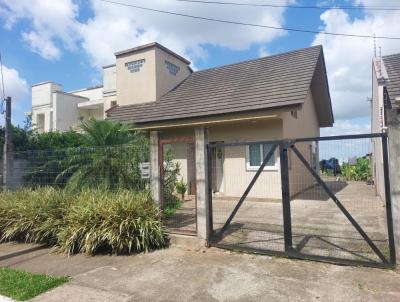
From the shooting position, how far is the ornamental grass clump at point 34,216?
24.6 feet

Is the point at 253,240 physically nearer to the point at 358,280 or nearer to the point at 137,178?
the point at 358,280

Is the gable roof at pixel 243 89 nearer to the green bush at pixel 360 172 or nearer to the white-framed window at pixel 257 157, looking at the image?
the white-framed window at pixel 257 157

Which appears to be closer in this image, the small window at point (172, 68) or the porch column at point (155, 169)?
the porch column at point (155, 169)

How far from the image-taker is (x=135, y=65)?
1794 cm

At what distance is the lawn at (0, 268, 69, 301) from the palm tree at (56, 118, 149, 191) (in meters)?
2.88

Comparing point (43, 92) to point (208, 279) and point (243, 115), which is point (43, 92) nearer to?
point (243, 115)

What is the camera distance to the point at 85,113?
32.0m

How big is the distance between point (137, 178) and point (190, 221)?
65.6 inches

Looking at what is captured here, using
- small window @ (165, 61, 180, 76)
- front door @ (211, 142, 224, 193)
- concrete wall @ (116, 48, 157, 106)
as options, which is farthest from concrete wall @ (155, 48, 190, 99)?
front door @ (211, 142, 224, 193)

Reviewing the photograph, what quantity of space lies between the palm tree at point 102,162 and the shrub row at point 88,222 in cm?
48

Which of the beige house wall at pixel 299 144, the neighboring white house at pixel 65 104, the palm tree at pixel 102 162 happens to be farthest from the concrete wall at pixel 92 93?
the palm tree at pixel 102 162

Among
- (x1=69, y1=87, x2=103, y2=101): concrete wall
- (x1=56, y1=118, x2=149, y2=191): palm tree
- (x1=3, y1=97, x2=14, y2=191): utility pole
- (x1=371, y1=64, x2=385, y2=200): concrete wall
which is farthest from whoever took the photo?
(x1=69, y1=87, x2=103, y2=101): concrete wall

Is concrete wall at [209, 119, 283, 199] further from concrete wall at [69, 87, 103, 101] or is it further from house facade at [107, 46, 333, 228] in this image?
concrete wall at [69, 87, 103, 101]

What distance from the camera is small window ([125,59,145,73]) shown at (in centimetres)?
1771
